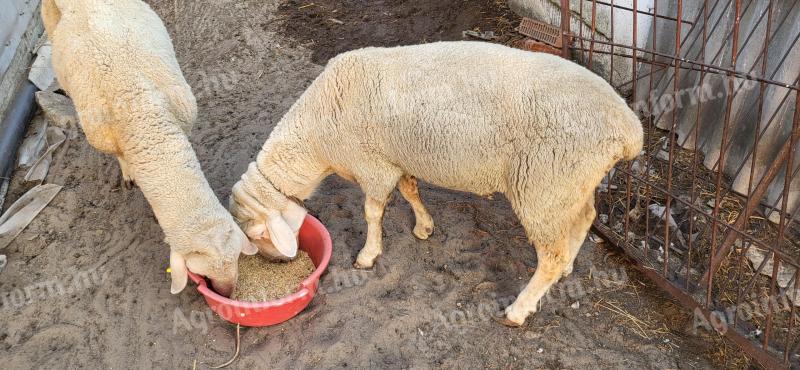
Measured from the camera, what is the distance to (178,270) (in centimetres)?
377

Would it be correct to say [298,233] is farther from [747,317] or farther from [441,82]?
[747,317]

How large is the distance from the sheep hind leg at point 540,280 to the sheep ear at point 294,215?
1.56 m

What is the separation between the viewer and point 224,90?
6.56m

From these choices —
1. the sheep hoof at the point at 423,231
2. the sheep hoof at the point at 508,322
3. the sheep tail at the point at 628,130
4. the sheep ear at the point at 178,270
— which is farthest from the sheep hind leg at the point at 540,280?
the sheep ear at the point at 178,270

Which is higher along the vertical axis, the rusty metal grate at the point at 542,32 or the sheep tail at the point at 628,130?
the sheep tail at the point at 628,130

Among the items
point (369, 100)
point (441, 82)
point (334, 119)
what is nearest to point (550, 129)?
point (441, 82)

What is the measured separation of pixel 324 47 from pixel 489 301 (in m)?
4.22

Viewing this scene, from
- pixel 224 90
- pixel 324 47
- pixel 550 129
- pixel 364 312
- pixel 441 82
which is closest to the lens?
pixel 550 129

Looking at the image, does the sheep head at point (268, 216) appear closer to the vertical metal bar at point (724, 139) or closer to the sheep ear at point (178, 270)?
the sheep ear at point (178, 270)

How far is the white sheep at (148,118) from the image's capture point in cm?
376

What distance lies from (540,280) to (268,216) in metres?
1.86

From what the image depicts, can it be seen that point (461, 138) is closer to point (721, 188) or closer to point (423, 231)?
point (423, 231)

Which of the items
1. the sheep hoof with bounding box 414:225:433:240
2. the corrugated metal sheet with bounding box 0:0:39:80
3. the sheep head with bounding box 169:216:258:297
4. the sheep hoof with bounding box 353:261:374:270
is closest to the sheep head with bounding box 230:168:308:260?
the sheep head with bounding box 169:216:258:297

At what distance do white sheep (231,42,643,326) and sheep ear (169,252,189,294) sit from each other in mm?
507
